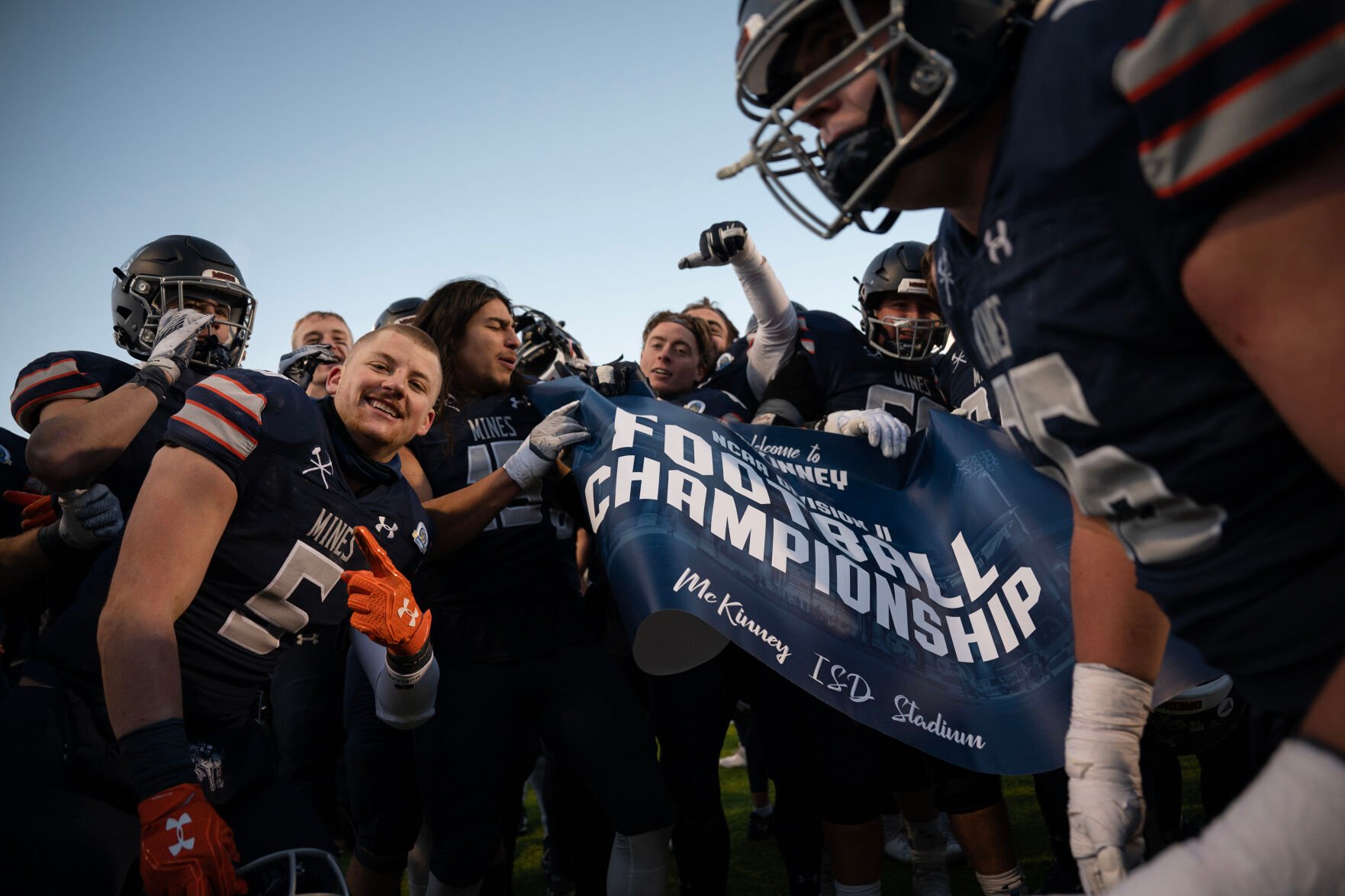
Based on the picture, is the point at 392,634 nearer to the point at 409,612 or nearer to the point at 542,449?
the point at 409,612

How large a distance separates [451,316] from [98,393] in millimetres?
1409

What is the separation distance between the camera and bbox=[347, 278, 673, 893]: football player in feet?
10.7

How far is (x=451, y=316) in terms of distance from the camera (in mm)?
4020

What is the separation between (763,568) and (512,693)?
4.04 ft

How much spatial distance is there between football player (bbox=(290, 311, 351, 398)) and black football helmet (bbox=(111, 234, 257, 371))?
3.16 feet

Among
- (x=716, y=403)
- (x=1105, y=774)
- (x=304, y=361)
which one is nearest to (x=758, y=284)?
(x=716, y=403)

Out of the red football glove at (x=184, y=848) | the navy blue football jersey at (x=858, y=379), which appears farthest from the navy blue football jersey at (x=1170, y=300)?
the navy blue football jersey at (x=858, y=379)

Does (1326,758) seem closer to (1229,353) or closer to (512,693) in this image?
(1229,353)

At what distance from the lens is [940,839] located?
3893 mm

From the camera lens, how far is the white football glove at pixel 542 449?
139 inches

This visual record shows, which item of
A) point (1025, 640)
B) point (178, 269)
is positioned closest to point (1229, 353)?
point (1025, 640)

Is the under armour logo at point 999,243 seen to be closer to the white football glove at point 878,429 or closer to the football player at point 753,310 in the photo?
the white football glove at point 878,429

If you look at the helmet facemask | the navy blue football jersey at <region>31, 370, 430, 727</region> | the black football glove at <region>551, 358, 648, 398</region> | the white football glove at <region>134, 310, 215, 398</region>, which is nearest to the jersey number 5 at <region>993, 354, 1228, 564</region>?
the navy blue football jersey at <region>31, 370, 430, 727</region>

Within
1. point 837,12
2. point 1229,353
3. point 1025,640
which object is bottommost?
point 1025,640
